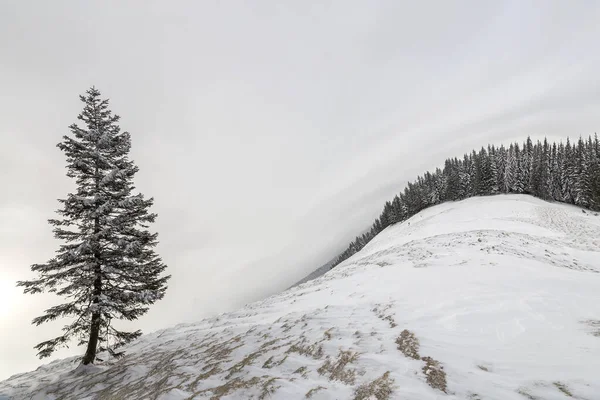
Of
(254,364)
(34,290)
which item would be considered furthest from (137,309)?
(254,364)

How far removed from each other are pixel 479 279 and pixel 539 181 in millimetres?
83585

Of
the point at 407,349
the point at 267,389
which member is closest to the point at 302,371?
the point at 267,389

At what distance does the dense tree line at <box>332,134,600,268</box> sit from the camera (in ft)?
190

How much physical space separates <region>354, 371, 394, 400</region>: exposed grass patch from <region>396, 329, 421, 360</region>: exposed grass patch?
2.77 feet

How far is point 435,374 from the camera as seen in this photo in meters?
4.08

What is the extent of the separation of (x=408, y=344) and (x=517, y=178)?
8495cm

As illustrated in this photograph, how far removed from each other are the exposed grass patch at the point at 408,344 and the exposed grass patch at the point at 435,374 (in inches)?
11.0

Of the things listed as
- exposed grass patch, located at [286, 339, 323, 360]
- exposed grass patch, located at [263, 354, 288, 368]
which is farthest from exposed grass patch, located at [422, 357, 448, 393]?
exposed grass patch, located at [263, 354, 288, 368]

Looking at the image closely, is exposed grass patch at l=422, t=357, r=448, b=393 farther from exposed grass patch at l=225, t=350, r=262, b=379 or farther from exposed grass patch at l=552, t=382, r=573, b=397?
exposed grass patch at l=225, t=350, r=262, b=379

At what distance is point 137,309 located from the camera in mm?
11367

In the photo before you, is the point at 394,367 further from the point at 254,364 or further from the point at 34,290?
the point at 34,290

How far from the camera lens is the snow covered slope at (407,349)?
3868mm

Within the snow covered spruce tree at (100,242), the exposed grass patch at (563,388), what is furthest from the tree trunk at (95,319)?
the exposed grass patch at (563,388)

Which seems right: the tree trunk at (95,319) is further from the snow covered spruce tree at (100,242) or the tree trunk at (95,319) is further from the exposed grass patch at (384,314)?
the exposed grass patch at (384,314)
